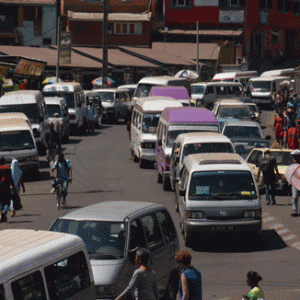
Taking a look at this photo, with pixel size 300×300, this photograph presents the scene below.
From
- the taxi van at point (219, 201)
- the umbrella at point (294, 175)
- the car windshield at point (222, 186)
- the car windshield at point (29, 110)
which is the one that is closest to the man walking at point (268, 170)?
the umbrella at point (294, 175)

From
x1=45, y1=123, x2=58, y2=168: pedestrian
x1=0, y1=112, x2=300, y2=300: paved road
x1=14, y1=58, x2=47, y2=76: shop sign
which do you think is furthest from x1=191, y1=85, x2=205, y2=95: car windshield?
x1=45, y1=123, x2=58, y2=168: pedestrian

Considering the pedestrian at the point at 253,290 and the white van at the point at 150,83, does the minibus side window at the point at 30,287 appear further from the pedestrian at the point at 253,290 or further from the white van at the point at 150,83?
the white van at the point at 150,83

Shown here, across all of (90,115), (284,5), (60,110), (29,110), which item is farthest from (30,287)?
(284,5)

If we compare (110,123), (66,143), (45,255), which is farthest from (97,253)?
(110,123)

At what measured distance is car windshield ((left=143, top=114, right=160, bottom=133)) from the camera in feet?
99.6

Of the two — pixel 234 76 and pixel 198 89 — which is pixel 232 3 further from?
pixel 198 89

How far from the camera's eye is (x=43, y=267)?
8430 millimetres

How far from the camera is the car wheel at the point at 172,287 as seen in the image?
485 inches

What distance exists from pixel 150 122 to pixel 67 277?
2162 cm

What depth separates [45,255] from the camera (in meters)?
8.50

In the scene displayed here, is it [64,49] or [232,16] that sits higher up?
[232,16]

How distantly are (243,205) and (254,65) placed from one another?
74.7m

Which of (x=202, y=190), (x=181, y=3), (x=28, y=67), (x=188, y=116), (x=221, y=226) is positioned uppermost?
(x=181, y=3)

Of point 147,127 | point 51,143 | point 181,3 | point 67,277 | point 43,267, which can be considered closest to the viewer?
point 43,267
